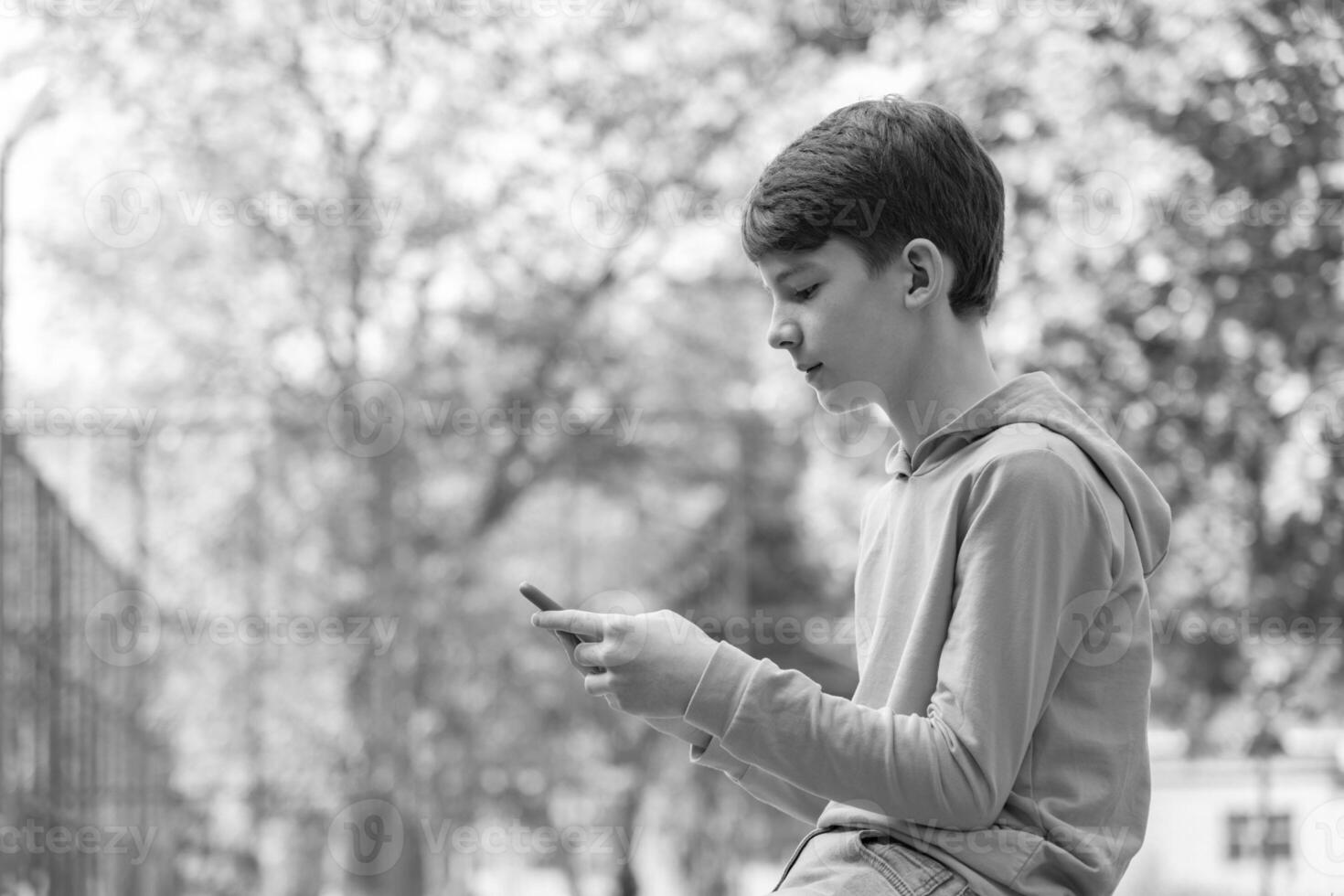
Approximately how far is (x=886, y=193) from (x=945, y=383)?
0.14m

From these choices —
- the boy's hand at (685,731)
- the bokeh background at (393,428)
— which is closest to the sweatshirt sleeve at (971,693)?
the boy's hand at (685,731)

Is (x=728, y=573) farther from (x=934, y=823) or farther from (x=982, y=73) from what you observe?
(x=934, y=823)

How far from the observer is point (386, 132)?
5.12m

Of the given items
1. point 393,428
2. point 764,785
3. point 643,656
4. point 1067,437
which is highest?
point 1067,437

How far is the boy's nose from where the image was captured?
965 millimetres

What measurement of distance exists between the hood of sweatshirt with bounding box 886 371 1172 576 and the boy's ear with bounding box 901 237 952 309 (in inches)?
3.4

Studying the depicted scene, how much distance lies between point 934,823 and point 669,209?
4658mm

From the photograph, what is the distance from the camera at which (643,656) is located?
87 cm

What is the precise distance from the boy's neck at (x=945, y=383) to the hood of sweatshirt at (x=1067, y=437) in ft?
0.05

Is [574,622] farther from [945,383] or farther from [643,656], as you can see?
[945,383]

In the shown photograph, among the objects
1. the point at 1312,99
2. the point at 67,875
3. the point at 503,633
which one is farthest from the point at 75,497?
the point at 1312,99

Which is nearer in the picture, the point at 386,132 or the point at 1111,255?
the point at 1111,255

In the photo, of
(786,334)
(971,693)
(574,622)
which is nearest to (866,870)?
(971,693)

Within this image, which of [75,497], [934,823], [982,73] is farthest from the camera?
[75,497]
